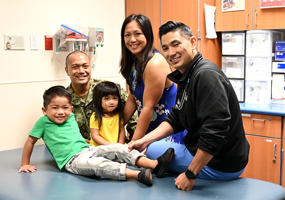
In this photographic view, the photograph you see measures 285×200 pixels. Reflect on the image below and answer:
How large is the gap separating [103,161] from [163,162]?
0.37 metres

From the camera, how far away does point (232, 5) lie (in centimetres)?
334

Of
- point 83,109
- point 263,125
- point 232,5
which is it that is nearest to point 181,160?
point 83,109

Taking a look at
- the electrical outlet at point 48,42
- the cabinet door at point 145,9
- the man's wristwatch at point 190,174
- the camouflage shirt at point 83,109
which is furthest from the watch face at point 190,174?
the cabinet door at point 145,9

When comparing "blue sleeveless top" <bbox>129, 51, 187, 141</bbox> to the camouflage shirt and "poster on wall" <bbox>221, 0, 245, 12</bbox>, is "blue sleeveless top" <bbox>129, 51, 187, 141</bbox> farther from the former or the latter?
"poster on wall" <bbox>221, 0, 245, 12</bbox>

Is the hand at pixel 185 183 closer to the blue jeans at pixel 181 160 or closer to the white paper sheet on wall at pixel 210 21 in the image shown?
the blue jeans at pixel 181 160

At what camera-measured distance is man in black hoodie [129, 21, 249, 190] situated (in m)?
1.63

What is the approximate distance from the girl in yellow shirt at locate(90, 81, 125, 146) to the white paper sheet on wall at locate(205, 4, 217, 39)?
53.6 inches

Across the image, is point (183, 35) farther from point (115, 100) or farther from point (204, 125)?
point (115, 100)

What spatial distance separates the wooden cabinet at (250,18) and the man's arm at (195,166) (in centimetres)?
192

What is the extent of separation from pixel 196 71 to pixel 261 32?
1814 millimetres

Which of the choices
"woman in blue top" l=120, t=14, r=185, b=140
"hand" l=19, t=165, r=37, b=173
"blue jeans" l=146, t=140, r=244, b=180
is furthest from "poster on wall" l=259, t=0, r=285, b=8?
"hand" l=19, t=165, r=37, b=173

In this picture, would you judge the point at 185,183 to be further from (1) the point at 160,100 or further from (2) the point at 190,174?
(1) the point at 160,100

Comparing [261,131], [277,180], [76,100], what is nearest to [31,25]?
[76,100]

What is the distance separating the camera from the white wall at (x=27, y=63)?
283cm
